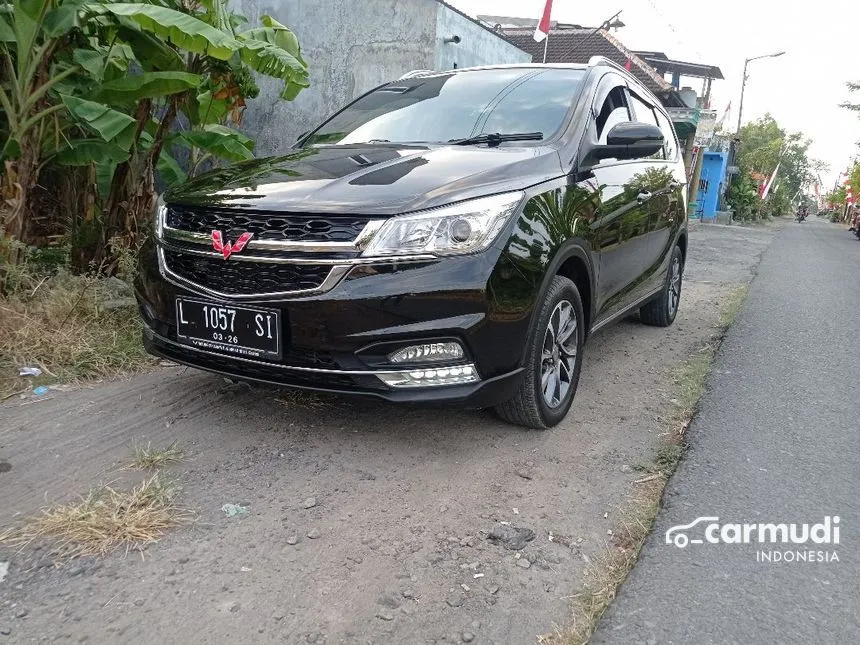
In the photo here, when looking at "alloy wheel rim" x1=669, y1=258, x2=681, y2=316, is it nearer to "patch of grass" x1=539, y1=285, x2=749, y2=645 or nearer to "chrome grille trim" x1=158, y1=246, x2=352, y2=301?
"patch of grass" x1=539, y1=285, x2=749, y2=645

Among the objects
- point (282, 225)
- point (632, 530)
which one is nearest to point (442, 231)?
point (282, 225)

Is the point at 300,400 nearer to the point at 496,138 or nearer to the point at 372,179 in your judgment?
the point at 372,179

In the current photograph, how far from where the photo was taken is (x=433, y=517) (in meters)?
2.64

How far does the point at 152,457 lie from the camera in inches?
116

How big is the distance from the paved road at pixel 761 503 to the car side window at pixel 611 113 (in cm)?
162

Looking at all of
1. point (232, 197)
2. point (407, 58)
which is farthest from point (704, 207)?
point (232, 197)

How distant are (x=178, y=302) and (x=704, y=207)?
2991cm

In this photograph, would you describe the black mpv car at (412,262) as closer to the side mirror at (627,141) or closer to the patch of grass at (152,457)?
the side mirror at (627,141)

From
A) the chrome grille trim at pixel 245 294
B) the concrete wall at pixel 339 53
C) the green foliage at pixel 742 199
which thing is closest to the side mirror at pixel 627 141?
the chrome grille trim at pixel 245 294

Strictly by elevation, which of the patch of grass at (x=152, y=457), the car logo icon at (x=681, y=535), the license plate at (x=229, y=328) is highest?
the license plate at (x=229, y=328)

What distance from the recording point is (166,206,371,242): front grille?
2729mm

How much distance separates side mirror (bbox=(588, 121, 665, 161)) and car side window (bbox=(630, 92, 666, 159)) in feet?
3.09

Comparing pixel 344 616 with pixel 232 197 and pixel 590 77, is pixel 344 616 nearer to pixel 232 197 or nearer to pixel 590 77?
pixel 232 197

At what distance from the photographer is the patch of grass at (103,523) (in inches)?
92.4
